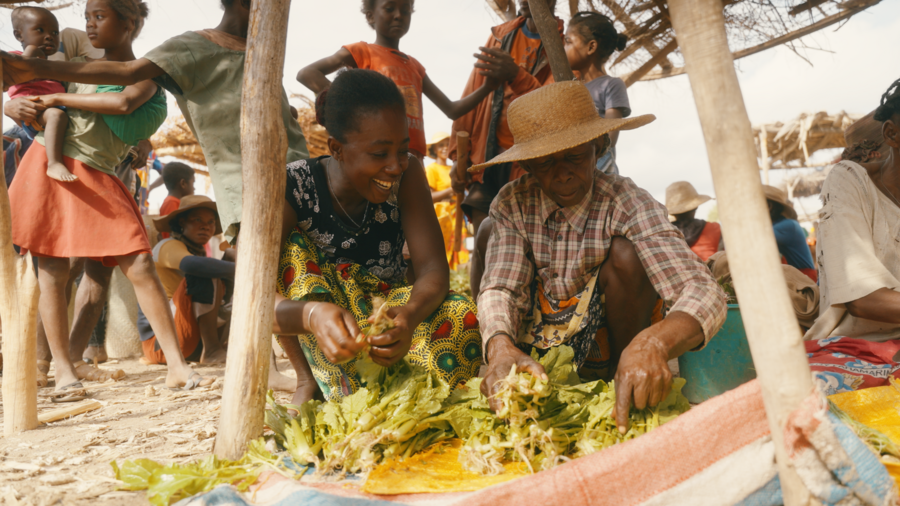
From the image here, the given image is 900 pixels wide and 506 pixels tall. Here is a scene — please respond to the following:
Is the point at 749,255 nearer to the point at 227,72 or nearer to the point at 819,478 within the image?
the point at 819,478

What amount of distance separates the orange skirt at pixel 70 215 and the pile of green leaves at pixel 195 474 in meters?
1.87

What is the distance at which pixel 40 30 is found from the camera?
11.7ft

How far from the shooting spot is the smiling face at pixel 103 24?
10.5 ft

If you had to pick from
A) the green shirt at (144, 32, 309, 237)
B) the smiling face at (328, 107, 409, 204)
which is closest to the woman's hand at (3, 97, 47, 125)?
the green shirt at (144, 32, 309, 237)

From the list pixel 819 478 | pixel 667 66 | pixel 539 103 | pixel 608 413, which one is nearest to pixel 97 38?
pixel 539 103

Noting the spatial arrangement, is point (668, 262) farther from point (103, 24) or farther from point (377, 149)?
point (103, 24)

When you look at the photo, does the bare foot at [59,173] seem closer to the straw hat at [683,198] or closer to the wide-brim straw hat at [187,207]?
the wide-brim straw hat at [187,207]

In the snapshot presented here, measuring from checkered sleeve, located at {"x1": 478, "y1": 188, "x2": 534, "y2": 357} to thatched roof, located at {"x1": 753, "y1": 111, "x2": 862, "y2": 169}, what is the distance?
971 centimetres

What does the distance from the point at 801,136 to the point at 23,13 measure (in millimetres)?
11609

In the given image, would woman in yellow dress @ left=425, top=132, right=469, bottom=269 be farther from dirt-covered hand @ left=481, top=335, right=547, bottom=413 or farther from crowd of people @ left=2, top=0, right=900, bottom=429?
dirt-covered hand @ left=481, top=335, right=547, bottom=413

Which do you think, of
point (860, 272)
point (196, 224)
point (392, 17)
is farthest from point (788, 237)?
point (196, 224)

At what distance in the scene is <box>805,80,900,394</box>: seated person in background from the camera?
7.45 ft

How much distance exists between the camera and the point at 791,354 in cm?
121

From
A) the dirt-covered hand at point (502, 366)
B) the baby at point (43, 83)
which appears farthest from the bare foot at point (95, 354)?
the dirt-covered hand at point (502, 366)
